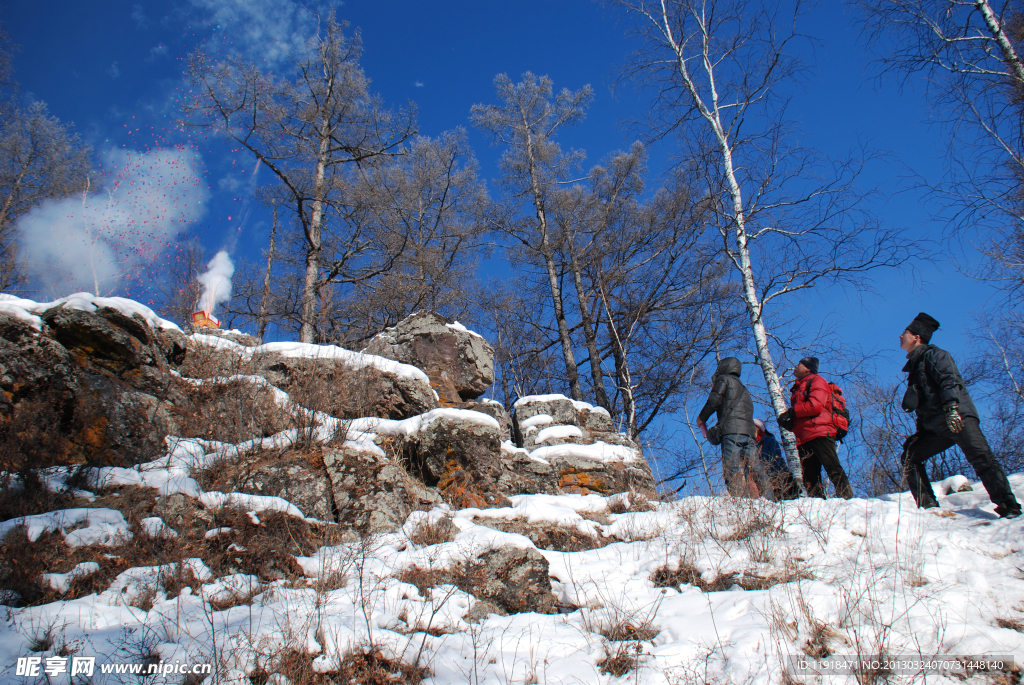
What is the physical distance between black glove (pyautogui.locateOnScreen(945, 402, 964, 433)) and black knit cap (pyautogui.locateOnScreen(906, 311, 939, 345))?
30.6 inches

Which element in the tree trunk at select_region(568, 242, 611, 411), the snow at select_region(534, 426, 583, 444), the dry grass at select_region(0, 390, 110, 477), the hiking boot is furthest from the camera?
the tree trunk at select_region(568, 242, 611, 411)

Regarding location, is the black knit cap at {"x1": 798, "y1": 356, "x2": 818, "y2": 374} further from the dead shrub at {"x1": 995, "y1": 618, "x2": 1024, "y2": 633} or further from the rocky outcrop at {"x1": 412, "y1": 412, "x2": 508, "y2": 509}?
the rocky outcrop at {"x1": 412, "y1": 412, "x2": 508, "y2": 509}

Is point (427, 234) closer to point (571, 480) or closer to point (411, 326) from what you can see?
point (411, 326)

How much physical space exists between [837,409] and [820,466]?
665 mm

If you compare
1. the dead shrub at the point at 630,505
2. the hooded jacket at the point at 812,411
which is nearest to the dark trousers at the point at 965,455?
the hooded jacket at the point at 812,411

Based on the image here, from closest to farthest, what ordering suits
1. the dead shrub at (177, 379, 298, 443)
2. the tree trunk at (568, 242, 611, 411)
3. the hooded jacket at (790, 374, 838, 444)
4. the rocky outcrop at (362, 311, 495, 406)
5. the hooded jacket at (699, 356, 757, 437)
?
the dead shrub at (177, 379, 298, 443)
the hooded jacket at (790, 374, 838, 444)
the hooded jacket at (699, 356, 757, 437)
the rocky outcrop at (362, 311, 495, 406)
the tree trunk at (568, 242, 611, 411)

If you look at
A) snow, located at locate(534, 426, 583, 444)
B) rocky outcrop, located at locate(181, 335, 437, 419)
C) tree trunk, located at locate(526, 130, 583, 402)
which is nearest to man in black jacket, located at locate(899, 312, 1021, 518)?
snow, located at locate(534, 426, 583, 444)

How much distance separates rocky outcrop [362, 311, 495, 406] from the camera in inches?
303

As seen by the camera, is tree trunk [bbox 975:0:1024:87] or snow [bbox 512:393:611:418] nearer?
tree trunk [bbox 975:0:1024:87]

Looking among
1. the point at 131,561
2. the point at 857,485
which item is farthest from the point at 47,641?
the point at 857,485

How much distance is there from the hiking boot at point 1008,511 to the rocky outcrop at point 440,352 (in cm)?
599

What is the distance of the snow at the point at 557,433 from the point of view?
24.2 feet

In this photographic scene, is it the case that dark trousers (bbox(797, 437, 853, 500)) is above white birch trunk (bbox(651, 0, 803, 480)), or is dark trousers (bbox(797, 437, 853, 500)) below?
below

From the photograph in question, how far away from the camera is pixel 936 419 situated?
13.9 ft
